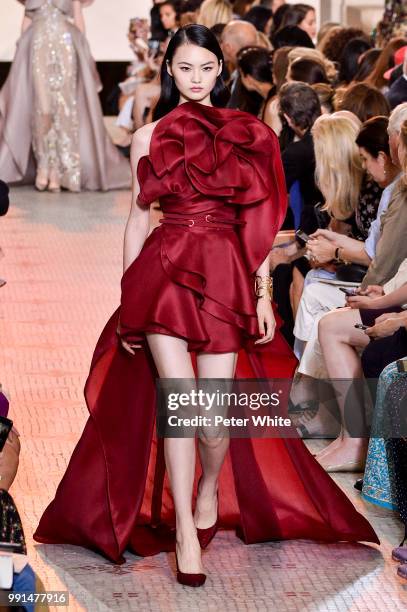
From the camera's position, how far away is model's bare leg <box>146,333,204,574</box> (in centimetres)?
332

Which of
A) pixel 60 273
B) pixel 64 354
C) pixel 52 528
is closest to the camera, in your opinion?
pixel 52 528

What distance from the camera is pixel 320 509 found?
143 inches

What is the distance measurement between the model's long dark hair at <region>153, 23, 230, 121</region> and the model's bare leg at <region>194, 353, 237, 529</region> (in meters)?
0.67

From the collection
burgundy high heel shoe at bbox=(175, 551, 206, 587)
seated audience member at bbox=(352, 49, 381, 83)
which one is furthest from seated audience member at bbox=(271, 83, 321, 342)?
seated audience member at bbox=(352, 49, 381, 83)

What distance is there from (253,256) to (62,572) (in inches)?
38.0

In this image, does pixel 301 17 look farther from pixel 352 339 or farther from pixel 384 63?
pixel 352 339

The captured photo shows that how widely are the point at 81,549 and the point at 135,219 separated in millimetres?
921

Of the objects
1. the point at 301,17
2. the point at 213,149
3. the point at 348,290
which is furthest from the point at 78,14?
the point at 213,149

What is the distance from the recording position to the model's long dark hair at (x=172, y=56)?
3404mm

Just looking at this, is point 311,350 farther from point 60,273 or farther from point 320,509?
point 60,273

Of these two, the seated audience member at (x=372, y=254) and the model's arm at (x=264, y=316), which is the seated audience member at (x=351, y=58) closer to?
the seated audience member at (x=372, y=254)

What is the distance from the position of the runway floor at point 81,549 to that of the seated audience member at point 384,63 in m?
1.89

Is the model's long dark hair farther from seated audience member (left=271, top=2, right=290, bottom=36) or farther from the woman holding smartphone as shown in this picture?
seated audience member (left=271, top=2, right=290, bottom=36)

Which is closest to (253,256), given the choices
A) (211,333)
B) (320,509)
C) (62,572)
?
(211,333)
